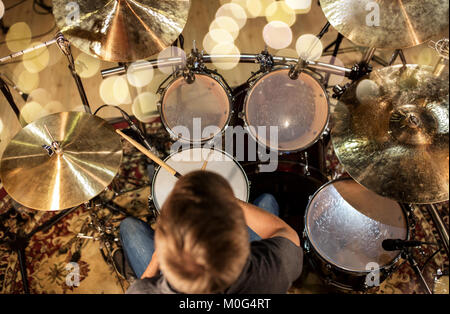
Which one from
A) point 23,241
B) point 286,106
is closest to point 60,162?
point 23,241

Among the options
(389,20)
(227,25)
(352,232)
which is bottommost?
(352,232)

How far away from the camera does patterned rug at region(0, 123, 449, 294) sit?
7.08ft

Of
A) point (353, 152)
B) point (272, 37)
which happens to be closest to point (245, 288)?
point (353, 152)

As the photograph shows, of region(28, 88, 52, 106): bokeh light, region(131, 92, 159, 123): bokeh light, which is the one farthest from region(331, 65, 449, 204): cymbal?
region(28, 88, 52, 106): bokeh light

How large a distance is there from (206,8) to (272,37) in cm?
73

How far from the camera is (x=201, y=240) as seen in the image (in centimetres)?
88

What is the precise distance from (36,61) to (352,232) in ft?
9.64

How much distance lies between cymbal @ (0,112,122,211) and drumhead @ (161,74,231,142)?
414 millimetres

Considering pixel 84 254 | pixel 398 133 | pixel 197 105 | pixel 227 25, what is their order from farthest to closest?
pixel 227 25
pixel 84 254
pixel 197 105
pixel 398 133

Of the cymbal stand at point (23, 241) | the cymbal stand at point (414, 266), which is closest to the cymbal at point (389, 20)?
the cymbal stand at point (414, 266)

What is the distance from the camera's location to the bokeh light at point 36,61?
2943 millimetres

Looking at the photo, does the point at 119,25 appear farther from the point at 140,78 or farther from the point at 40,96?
the point at 40,96

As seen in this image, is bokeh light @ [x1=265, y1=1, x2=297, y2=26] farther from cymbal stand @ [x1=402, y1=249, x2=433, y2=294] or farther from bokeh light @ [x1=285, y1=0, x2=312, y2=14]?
cymbal stand @ [x1=402, y1=249, x2=433, y2=294]

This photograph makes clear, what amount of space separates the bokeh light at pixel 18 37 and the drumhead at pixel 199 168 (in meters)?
2.16
